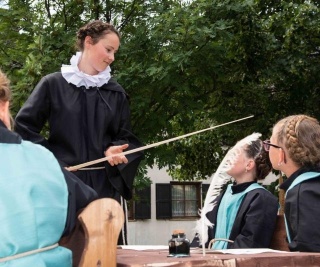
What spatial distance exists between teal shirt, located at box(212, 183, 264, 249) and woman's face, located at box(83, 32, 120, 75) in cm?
110

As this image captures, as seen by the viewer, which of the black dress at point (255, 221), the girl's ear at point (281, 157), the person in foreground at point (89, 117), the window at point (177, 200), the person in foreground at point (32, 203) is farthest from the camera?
the window at point (177, 200)

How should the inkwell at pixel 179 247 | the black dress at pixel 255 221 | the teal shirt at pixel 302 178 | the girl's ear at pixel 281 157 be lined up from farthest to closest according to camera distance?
the black dress at pixel 255 221, the girl's ear at pixel 281 157, the teal shirt at pixel 302 178, the inkwell at pixel 179 247

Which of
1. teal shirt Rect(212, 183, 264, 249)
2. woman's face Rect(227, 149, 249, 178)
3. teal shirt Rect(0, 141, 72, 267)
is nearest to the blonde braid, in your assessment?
teal shirt Rect(212, 183, 264, 249)

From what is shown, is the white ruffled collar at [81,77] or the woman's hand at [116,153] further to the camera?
the white ruffled collar at [81,77]

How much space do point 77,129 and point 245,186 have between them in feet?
3.70

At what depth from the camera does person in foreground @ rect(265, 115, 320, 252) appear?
10.9 ft

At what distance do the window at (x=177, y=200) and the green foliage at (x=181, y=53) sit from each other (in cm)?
1719

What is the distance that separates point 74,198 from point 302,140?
165 cm

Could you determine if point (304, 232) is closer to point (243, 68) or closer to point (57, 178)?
point (57, 178)

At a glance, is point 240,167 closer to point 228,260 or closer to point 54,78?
point 54,78

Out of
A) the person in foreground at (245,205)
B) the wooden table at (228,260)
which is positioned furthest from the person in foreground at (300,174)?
the wooden table at (228,260)

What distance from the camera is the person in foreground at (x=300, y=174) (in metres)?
3.33

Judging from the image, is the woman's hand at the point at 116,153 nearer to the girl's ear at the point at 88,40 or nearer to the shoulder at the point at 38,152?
the girl's ear at the point at 88,40

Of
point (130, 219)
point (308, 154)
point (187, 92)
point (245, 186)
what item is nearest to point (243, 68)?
point (187, 92)
